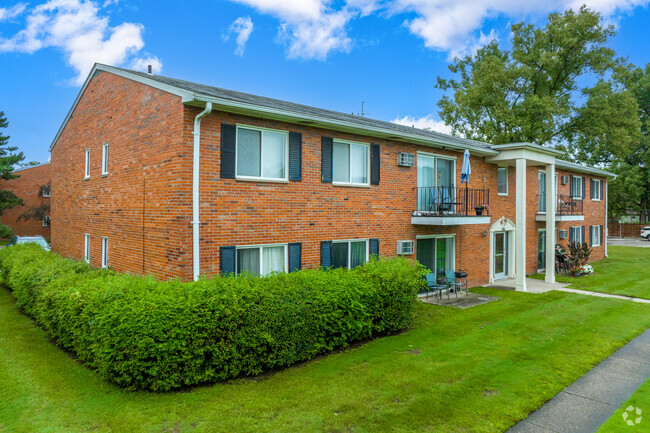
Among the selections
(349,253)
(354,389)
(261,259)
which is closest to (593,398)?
(354,389)

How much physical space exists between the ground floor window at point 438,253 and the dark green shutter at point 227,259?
683 cm

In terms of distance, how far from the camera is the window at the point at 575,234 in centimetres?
2227

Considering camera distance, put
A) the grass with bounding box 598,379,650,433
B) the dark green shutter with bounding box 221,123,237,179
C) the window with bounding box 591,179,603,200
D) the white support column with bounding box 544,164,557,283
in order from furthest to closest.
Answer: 1. the window with bounding box 591,179,603,200
2. the white support column with bounding box 544,164,557,283
3. the dark green shutter with bounding box 221,123,237,179
4. the grass with bounding box 598,379,650,433

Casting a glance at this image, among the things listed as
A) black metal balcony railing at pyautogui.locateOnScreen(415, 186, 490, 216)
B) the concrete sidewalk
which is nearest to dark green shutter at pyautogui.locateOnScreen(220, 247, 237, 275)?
the concrete sidewalk

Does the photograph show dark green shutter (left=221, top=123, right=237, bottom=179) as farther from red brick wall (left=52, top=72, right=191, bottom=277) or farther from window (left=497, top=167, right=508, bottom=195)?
window (left=497, top=167, right=508, bottom=195)

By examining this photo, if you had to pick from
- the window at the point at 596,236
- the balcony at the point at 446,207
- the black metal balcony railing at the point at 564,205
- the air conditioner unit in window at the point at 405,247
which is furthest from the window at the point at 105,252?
the window at the point at 596,236

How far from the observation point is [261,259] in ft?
31.2

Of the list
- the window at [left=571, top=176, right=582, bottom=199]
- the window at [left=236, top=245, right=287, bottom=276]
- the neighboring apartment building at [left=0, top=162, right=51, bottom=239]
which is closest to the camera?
the window at [left=236, top=245, right=287, bottom=276]

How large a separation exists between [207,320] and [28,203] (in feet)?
121

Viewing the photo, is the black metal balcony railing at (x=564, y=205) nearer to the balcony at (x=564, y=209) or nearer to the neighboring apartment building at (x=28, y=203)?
the balcony at (x=564, y=209)

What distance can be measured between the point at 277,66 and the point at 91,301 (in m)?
22.2

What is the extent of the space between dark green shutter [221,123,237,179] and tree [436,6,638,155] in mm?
25232

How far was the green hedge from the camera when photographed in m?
5.73

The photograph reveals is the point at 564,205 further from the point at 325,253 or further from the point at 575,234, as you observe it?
the point at 325,253
